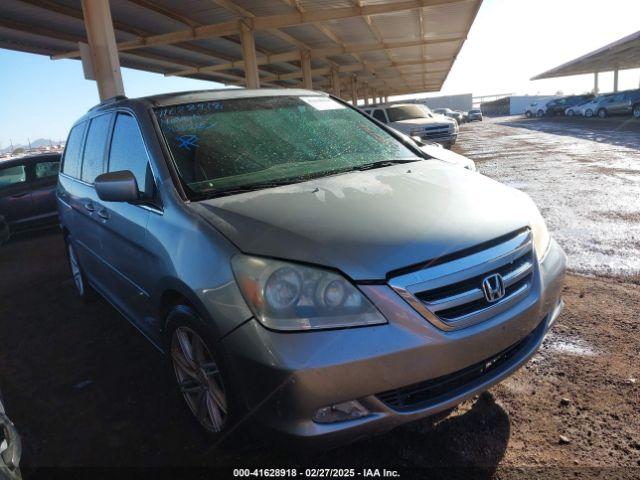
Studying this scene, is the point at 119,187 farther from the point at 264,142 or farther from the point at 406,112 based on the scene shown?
the point at 406,112

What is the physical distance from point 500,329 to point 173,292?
4.92ft

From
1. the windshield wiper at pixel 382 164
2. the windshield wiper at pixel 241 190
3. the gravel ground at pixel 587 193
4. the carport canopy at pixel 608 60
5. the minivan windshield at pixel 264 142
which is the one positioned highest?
the carport canopy at pixel 608 60

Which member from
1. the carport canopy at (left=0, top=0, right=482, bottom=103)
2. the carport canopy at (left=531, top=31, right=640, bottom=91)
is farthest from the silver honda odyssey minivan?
the carport canopy at (left=531, top=31, right=640, bottom=91)

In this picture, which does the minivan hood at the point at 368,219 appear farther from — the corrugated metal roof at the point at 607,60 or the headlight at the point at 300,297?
the corrugated metal roof at the point at 607,60

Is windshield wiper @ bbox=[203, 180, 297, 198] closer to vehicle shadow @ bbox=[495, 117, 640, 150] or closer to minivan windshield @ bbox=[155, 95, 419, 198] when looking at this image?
minivan windshield @ bbox=[155, 95, 419, 198]

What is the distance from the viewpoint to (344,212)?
2117mm

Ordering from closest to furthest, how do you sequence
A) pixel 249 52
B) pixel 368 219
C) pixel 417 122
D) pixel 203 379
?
pixel 368 219
pixel 203 379
pixel 249 52
pixel 417 122

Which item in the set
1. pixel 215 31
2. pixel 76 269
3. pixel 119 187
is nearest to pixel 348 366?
pixel 119 187

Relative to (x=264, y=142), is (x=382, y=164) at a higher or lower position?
lower

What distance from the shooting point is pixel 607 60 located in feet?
138

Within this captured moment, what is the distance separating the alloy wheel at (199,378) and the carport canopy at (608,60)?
33918mm

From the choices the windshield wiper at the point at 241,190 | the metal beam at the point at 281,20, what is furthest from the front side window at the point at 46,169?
the windshield wiper at the point at 241,190

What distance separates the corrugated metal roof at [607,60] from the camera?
31511 millimetres

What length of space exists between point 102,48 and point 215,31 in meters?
5.50
